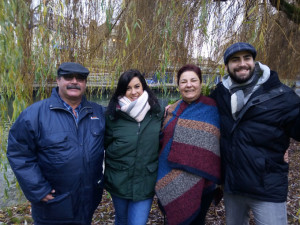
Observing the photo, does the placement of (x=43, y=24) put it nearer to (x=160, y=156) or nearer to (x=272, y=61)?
(x=160, y=156)

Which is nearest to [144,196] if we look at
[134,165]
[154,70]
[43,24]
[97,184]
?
[134,165]

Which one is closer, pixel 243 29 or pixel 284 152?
pixel 284 152

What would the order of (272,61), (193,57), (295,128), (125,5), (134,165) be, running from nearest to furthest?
1. (295,128)
2. (134,165)
3. (125,5)
4. (193,57)
5. (272,61)

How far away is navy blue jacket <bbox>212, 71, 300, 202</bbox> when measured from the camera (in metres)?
1.30

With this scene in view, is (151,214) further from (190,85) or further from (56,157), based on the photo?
(190,85)

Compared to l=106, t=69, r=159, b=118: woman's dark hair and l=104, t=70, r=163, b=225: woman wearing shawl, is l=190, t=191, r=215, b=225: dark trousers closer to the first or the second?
l=104, t=70, r=163, b=225: woman wearing shawl

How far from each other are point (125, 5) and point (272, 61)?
198 cm

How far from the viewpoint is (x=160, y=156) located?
5.36 feet

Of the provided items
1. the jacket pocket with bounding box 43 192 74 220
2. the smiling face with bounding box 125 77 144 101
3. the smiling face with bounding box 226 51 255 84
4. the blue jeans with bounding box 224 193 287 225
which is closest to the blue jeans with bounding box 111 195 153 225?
the jacket pocket with bounding box 43 192 74 220

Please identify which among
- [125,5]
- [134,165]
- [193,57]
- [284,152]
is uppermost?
[125,5]

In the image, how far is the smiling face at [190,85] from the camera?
157 centimetres

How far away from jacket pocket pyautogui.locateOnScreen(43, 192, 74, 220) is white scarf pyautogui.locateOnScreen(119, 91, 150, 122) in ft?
2.17

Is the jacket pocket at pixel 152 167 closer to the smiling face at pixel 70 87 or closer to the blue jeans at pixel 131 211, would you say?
the blue jeans at pixel 131 211

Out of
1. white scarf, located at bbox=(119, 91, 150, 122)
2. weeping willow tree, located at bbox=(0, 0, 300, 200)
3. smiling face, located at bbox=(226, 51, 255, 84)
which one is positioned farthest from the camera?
weeping willow tree, located at bbox=(0, 0, 300, 200)
